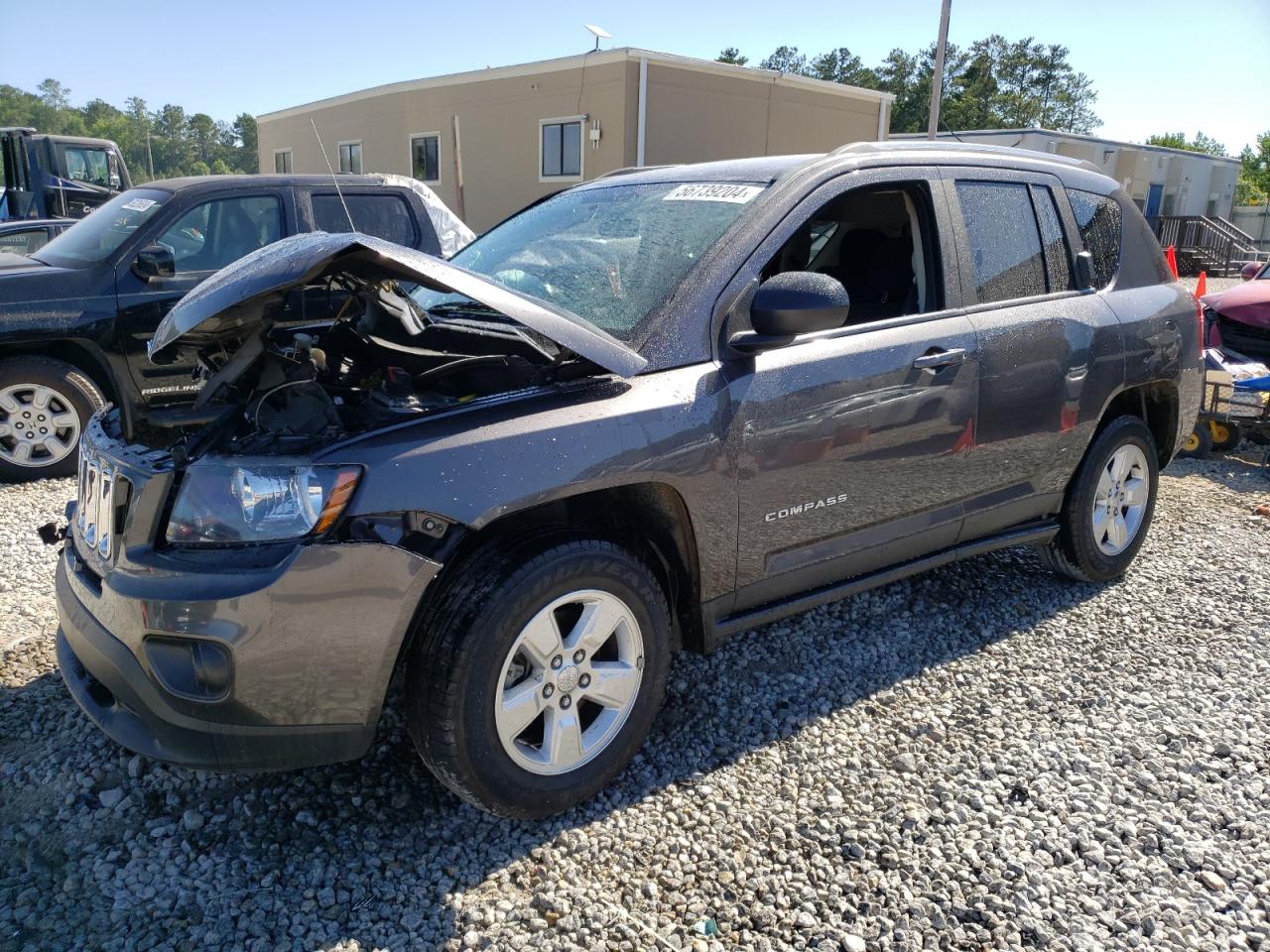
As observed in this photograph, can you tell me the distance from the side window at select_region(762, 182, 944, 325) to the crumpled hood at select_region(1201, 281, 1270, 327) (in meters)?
5.28

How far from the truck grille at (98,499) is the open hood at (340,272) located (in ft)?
1.35

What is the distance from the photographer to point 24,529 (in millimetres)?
4973

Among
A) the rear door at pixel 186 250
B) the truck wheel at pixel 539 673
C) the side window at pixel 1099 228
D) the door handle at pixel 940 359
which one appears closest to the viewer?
the truck wheel at pixel 539 673

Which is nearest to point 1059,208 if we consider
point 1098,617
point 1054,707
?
point 1098,617

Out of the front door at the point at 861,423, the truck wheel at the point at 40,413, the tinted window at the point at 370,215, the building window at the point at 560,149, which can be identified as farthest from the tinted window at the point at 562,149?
the front door at the point at 861,423

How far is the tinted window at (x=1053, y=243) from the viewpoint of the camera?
156 inches

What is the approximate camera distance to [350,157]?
26031 millimetres

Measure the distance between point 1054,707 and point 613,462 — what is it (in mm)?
2019

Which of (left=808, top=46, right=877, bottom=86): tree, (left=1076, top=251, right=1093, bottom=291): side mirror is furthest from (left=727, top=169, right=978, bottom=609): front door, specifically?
(left=808, top=46, right=877, bottom=86): tree

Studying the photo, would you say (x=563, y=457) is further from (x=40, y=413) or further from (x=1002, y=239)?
(x=40, y=413)

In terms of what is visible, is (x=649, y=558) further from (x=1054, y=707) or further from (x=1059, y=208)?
(x=1059, y=208)

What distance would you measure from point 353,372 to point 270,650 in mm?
1122

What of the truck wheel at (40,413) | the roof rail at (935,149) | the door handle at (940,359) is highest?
the roof rail at (935,149)

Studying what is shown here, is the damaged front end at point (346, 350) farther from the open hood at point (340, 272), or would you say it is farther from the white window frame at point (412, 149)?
the white window frame at point (412, 149)
